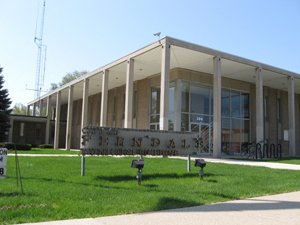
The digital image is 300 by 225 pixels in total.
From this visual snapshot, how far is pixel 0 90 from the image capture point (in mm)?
29984

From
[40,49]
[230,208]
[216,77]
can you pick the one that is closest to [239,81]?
[216,77]

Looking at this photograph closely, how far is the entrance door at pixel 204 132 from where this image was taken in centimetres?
2606

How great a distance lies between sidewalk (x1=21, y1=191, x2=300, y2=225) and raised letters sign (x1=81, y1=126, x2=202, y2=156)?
4.20 meters

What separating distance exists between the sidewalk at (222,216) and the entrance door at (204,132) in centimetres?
1959

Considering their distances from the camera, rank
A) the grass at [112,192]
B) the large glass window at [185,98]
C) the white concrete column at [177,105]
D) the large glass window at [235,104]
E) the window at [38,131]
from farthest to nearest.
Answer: the window at [38,131], the large glass window at [235,104], the large glass window at [185,98], the white concrete column at [177,105], the grass at [112,192]

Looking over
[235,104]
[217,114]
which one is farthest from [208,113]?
[217,114]

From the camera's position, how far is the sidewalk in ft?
15.6

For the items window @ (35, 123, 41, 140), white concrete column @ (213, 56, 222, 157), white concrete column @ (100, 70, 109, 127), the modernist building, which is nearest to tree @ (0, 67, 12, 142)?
the modernist building

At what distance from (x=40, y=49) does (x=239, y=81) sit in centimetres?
4061

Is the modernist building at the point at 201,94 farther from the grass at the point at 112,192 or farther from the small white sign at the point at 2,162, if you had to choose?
the small white sign at the point at 2,162

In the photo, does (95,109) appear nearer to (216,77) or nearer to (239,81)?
(239,81)

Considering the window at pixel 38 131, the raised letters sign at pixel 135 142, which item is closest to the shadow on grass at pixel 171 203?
the raised letters sign at pixel 135 142

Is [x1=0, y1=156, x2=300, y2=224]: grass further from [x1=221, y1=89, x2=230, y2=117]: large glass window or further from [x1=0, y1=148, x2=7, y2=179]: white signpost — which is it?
[x1=221, y1=89, x2=230, y2=117]: large glass window

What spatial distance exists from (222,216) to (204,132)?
71.8 feet
